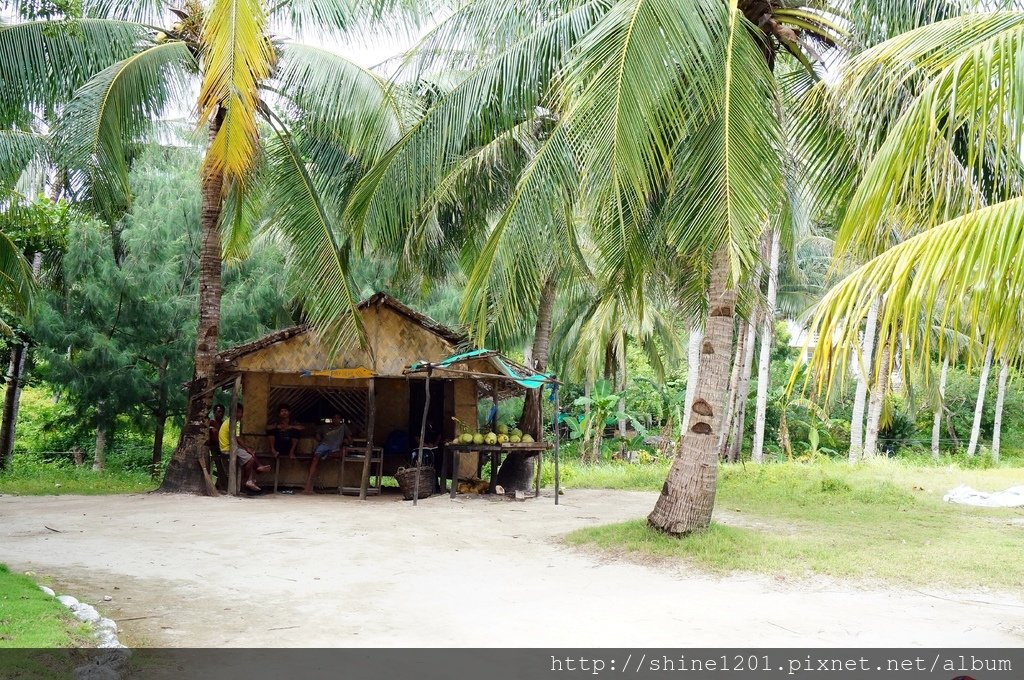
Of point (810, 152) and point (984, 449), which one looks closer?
point (810, 152)

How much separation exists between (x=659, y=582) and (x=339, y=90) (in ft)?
26.0

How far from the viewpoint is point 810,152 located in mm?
9516

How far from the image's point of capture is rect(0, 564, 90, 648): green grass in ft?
15.5

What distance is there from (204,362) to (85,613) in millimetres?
8067

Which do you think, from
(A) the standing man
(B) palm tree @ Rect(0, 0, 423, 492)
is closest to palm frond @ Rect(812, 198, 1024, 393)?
(B) palm tree @ Rect(0, 0, 423, 492)

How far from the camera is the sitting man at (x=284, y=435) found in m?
13.6

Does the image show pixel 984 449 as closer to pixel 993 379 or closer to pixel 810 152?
pixel 993 379

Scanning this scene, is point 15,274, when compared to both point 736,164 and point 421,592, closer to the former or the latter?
point 421,592

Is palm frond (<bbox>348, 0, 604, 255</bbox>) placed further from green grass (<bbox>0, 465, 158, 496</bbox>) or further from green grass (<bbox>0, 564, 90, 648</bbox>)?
green grass (<bbox>0, 465, 158, 496</bbox>)

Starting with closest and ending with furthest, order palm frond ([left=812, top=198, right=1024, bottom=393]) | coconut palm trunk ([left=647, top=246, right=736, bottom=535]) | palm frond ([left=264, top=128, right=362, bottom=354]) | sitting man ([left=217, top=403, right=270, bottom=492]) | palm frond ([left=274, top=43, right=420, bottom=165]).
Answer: palm frond ([left=812, top=198, right=1024, bottom=393]) → coconut palm trunk ([left=647, top=246, right=736, bottom=535]) → palm frond ([left=264, top=128, right=362, bottom=354]) → palm frond ([left=274, top=43, right=420, bottom=165]) → sitting man ([left=217, top=403, right=270, bottom=492])

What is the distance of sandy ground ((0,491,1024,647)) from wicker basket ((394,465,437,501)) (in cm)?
198

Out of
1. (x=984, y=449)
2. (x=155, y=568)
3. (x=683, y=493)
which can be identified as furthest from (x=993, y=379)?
(x=155, y=568)

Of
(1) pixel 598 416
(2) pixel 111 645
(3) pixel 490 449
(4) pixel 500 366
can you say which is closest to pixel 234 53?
(2) pixel 111 645

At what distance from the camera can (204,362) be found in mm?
13297
